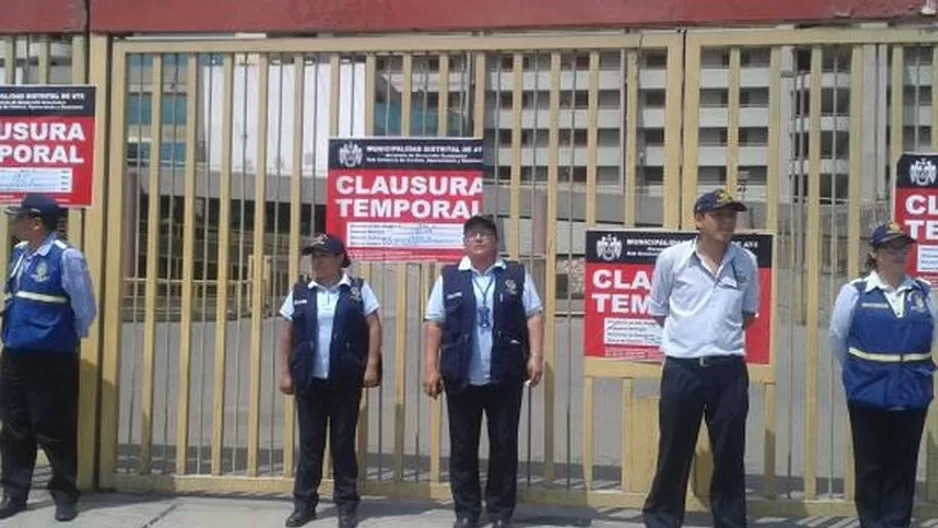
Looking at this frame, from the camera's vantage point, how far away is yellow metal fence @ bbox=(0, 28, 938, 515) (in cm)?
657

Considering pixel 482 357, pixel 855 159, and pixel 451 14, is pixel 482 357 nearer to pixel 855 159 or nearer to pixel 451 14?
pixel 451 14

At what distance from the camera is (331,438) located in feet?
21.3

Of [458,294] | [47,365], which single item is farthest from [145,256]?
[458,294]

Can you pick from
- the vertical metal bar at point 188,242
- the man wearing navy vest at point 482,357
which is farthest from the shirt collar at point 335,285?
the vertical metal bar at point 188,242

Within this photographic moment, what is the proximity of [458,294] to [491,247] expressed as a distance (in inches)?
12.1

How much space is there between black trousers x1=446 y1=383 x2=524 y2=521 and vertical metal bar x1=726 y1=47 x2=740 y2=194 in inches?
67.4

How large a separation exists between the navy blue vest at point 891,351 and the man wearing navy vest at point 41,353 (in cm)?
414

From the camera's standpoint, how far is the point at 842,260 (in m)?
6.74

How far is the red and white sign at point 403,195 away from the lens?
6.71m

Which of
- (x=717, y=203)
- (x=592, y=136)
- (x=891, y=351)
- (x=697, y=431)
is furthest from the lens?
(x=592, y=136)

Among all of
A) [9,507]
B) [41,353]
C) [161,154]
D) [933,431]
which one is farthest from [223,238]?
[933,431]

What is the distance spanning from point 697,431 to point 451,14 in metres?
2.76

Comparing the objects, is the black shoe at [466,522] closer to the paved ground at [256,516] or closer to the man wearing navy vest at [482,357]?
the man wearing navy vest at [482,357]

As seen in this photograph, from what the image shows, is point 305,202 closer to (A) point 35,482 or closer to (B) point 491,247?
(B) point 491,247
